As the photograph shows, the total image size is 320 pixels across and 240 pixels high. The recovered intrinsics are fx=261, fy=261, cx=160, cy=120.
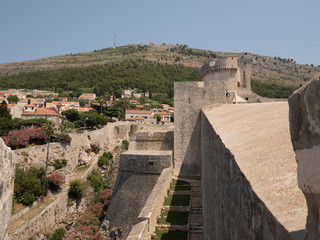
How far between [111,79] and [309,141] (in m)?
96.4

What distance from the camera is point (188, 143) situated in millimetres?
15141

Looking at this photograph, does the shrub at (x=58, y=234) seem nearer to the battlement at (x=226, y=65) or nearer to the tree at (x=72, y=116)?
the battlement at (x=226, y=65)

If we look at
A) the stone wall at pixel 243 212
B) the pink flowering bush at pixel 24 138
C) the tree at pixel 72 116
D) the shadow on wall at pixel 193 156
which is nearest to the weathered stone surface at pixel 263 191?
the stone wall at pixel 243 212

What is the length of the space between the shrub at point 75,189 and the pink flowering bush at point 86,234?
15.8 ft

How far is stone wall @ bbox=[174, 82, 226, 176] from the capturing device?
49.0 ft

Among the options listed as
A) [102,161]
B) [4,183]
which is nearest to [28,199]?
[102,161]

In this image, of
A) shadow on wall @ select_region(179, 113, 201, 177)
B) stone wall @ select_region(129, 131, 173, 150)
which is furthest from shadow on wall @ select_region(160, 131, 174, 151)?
shadow on wall @ select_region(179, 113, 201, 177)

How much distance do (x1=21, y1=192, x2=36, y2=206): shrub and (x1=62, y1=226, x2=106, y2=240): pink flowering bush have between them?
3569mm

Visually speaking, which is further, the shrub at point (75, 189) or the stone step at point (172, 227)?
the shrub at point (75, 189)

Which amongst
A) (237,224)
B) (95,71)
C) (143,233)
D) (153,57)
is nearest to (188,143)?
(143,233)

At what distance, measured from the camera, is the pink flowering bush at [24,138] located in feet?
72.4

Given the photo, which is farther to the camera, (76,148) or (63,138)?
(76,148)

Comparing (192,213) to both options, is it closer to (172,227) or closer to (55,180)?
(172,227)

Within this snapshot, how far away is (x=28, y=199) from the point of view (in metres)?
17.6
